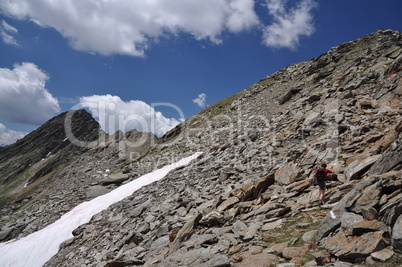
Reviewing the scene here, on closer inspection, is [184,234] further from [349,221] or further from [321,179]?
[349,221]

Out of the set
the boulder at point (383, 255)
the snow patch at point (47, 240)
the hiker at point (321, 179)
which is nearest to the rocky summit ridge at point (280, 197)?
the boulder at point (383, 255)

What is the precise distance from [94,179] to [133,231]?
2972 centimetres

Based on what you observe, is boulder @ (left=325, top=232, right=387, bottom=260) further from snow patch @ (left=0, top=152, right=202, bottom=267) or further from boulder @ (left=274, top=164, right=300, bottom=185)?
snow patch @ (left=0, top=152, right=202, bottom=267)

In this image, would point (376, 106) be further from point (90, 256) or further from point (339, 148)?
point (90, 256)

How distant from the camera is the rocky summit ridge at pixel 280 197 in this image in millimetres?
7469

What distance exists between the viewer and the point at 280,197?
42.1ft

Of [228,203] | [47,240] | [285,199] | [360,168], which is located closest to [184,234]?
[228,203]

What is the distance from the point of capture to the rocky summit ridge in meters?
7.47

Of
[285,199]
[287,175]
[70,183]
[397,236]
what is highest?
[70,183]

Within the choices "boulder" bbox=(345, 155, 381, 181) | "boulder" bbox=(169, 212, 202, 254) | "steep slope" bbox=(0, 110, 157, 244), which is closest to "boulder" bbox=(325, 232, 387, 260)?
"boulder" bbox=(345, 155, 381, 181)

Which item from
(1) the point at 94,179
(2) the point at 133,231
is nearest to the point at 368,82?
(2) the point at 133,231

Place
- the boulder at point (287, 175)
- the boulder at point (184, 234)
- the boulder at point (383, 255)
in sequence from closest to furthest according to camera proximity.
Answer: the boulder at point (383, 255)
the boulder at point (184, 234)
the boulder at point (287, 175)

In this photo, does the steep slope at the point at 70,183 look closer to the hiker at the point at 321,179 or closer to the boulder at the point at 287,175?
the boulder at the point at 287,175

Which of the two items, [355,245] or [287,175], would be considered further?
[287,175]
